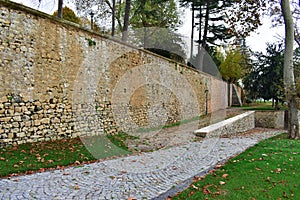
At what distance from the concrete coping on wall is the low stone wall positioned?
46.6 inches

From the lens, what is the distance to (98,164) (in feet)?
17.3

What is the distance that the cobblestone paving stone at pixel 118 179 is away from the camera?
353 cm

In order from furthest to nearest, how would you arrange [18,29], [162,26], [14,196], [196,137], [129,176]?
[162,26], [196,137], [18,29], [129,176], [14,196]

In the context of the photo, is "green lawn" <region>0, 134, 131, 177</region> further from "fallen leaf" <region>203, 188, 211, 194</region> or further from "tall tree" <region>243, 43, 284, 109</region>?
"tall tree" <region>243, 43, 284, 109</region>

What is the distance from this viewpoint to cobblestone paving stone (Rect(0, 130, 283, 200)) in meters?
3.53

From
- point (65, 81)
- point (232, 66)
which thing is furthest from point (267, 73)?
point (65, 81)

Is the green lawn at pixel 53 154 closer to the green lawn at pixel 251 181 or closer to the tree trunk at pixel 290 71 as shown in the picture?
the green lawn at pixel 251 181

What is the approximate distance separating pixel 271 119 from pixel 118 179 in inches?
642

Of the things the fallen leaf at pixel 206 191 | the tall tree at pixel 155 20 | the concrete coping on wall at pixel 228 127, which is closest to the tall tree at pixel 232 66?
the tall tree at pixel 155 20

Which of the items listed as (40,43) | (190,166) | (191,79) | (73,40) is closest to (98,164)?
(190,166)

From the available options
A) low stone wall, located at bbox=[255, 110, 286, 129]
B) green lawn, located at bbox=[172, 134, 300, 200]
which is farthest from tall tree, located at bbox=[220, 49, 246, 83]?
green lawn, located at bbox=[172, 134, 300, 200]

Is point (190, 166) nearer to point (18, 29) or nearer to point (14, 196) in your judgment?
point (14, 196)

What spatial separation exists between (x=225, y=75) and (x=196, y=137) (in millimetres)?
21402

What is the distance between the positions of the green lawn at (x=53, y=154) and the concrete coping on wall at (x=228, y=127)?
3263mm
